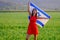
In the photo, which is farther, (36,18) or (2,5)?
(2,5)

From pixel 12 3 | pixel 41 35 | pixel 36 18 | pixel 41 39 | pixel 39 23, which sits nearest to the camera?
pixel 36 18

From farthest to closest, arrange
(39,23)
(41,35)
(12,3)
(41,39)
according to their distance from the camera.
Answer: (12,3) → (41,35) → (41,39) → (39,23)

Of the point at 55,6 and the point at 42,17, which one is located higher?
the point at 42,17

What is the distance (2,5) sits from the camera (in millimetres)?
21234

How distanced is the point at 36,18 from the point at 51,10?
1241 centimetres

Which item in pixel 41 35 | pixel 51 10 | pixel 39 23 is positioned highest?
pixel 39 23

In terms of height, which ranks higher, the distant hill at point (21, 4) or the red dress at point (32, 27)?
the red dress at point (32, 27)

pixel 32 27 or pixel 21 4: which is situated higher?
pixel 32 27

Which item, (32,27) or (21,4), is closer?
(32,27)

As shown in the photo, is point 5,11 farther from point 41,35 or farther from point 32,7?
point 32,7

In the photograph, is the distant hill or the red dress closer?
the red dress

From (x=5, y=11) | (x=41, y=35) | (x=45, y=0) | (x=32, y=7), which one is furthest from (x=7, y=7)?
(x=32, y=7)

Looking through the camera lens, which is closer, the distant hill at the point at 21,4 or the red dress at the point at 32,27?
the red dress at the point at 32,27

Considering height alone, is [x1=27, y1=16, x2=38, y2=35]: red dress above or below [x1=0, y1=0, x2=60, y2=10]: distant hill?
above
